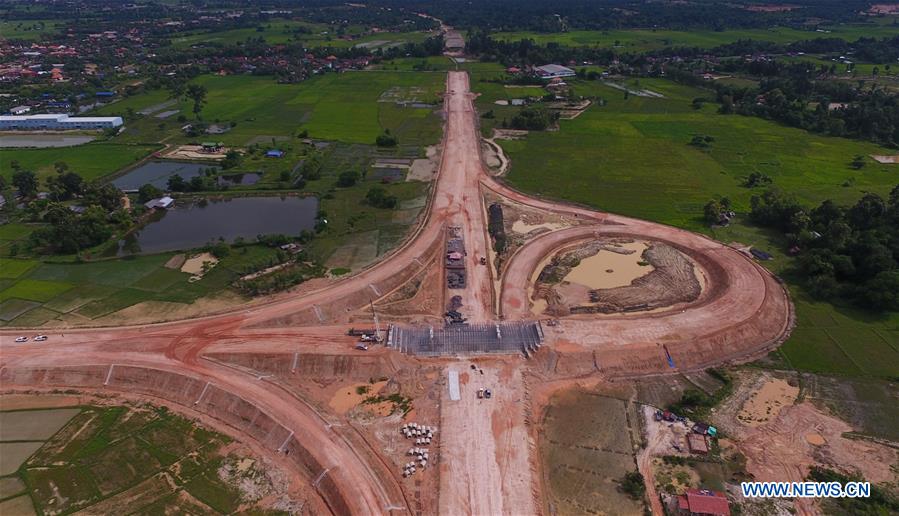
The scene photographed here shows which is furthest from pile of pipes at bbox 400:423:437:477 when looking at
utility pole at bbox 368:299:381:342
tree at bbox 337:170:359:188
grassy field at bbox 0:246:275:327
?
tree at bbox 337:170:359:188

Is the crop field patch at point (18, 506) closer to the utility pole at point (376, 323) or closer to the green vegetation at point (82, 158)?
the utility pole at point (376, 323)

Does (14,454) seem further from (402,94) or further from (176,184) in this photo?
(402,94)

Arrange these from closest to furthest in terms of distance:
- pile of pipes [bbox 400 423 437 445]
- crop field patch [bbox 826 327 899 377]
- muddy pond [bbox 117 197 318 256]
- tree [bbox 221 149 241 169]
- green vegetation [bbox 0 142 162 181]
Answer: pile of pipes [bbox 400 423 437 445] < crop field patch [bbox 826 327 899 377] < muddy pond [bbox 117 197 318 256] < green vegetation [bbox 0 142 162 181] < tree [bbox 221 149 241 169]

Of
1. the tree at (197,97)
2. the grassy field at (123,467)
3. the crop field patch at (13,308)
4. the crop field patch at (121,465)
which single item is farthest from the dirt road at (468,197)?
the tree at (197,97)

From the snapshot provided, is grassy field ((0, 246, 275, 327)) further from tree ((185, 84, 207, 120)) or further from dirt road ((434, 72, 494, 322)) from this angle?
tree ((185, 84, 207, 120))

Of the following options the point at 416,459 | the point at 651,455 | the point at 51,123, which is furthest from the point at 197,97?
the point at 651,455
